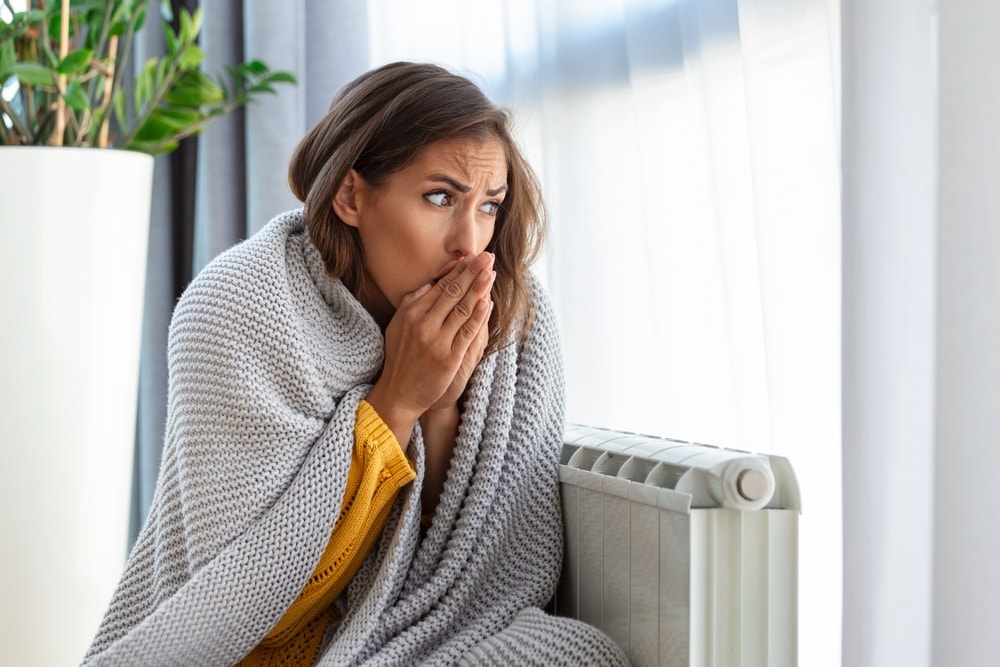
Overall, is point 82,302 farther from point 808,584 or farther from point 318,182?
point 808,584

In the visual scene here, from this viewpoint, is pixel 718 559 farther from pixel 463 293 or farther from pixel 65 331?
pixel 65 331

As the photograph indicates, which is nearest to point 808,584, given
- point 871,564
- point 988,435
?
point 871,564

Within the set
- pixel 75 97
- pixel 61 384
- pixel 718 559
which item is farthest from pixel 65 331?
pixel 718 559

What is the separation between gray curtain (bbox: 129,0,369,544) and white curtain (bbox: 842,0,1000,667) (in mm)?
1173

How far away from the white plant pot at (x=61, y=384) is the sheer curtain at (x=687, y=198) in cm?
50

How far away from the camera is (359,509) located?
1.00 meters

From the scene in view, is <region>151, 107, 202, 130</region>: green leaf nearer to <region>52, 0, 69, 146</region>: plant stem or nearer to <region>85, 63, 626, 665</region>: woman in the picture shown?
<region>52, 0, 69, 146</region>: plant stem

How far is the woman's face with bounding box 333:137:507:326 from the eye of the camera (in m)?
1.03

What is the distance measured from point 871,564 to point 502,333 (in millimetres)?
448

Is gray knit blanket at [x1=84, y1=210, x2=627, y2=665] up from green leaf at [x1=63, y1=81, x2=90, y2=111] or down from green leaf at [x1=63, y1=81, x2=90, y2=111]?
down

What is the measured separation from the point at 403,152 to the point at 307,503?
→ 1.23 ft

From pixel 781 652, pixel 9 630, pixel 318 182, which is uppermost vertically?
pixel 318 182

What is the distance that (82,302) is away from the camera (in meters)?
1.62

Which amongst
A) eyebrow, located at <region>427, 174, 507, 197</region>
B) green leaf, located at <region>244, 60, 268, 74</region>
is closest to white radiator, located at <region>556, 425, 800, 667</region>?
eyebrow, located at <region>427, 174, 507, 197</region>
